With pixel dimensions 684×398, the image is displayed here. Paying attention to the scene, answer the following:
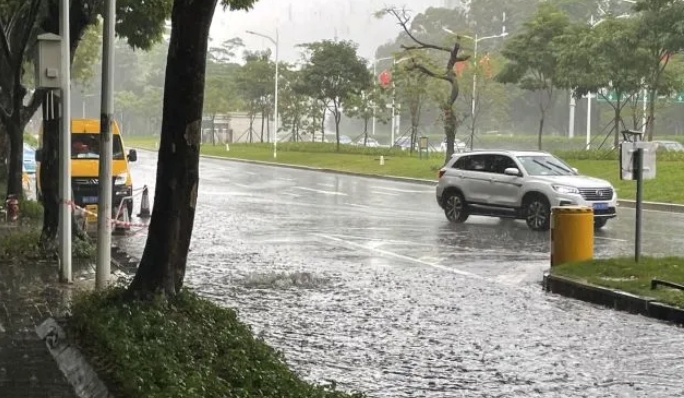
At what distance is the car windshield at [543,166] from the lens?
1958 cm

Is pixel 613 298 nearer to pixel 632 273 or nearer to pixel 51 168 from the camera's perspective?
pixel 632 273

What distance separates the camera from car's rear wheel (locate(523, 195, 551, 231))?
61.4 ft

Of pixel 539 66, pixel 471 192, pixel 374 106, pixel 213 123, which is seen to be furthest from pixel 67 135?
pixel 213 123

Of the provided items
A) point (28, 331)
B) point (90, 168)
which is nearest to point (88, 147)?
point (90, 168)

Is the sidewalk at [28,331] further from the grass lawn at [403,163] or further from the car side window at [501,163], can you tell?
the grass lawn at [403,163]

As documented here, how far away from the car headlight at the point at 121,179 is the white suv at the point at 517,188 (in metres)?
7.20

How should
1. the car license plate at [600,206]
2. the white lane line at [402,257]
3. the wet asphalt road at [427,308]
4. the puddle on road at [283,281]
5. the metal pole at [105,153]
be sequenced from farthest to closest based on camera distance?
1. the car license plate at [600,206]
2. the white lane line at [402,257]
3. the puddle on road at [283,281]
4. the metal pole at [105,153]
5. the wet asphalt road at [427,308]

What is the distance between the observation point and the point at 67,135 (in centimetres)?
1103

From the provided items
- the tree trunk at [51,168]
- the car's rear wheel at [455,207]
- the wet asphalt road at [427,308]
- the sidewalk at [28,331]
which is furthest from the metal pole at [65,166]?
the car's rear wheel at [455,207]

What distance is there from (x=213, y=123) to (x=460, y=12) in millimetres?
25892

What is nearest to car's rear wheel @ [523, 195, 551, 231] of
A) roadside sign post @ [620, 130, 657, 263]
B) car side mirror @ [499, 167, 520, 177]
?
car side mirror @ [499, 167, 520, 177]

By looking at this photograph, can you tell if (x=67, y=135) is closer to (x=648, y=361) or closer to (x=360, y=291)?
(x=360, y=291)

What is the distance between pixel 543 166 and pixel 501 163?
36.2 inches

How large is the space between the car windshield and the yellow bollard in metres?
6.77
